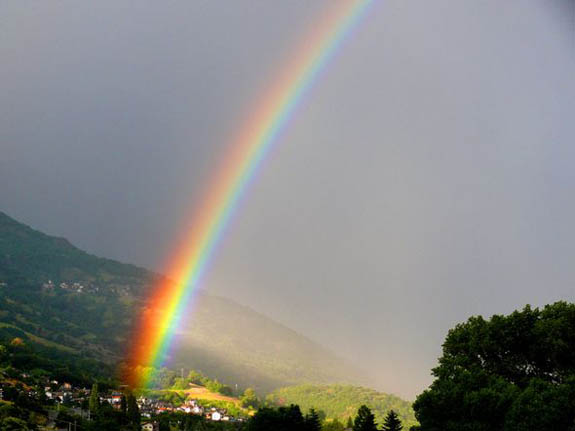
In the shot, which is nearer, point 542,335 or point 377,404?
point 542,335

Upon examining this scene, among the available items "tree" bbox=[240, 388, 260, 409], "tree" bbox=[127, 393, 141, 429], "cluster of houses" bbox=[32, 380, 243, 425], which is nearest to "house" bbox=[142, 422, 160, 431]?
"cluster of houses" bbox=[32, 380, 243, 425]

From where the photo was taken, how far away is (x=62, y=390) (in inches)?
4144

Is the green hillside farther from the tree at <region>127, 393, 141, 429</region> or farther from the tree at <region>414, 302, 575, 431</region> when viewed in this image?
the tree at <region>414, 302, 575, 431</region>

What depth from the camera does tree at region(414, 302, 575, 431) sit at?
3095cm

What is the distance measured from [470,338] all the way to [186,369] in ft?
551

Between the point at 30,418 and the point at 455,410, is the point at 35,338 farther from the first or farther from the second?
the point at 455,410

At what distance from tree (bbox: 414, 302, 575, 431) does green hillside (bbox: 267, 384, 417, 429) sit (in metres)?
103

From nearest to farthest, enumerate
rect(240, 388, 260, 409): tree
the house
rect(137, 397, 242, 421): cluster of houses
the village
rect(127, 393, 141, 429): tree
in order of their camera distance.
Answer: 1. the village
2. rect(127, 393, 141, 429): tree
3. the house
4. rect(137, 397, 242, 421): cluster of houses
5. rect(240, 388, 260, 409): tree

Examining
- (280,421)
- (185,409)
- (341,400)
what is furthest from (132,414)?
(341,400)

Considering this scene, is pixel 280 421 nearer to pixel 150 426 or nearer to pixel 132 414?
pixel 132 414

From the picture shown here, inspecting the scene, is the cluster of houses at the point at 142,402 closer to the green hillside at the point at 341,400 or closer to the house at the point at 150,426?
the house at the point at 150,426

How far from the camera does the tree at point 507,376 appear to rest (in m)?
31.0

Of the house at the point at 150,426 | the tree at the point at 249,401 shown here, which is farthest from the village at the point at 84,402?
the tree at the point at 249,401

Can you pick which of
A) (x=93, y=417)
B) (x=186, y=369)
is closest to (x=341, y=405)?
(x=186, y=369)
